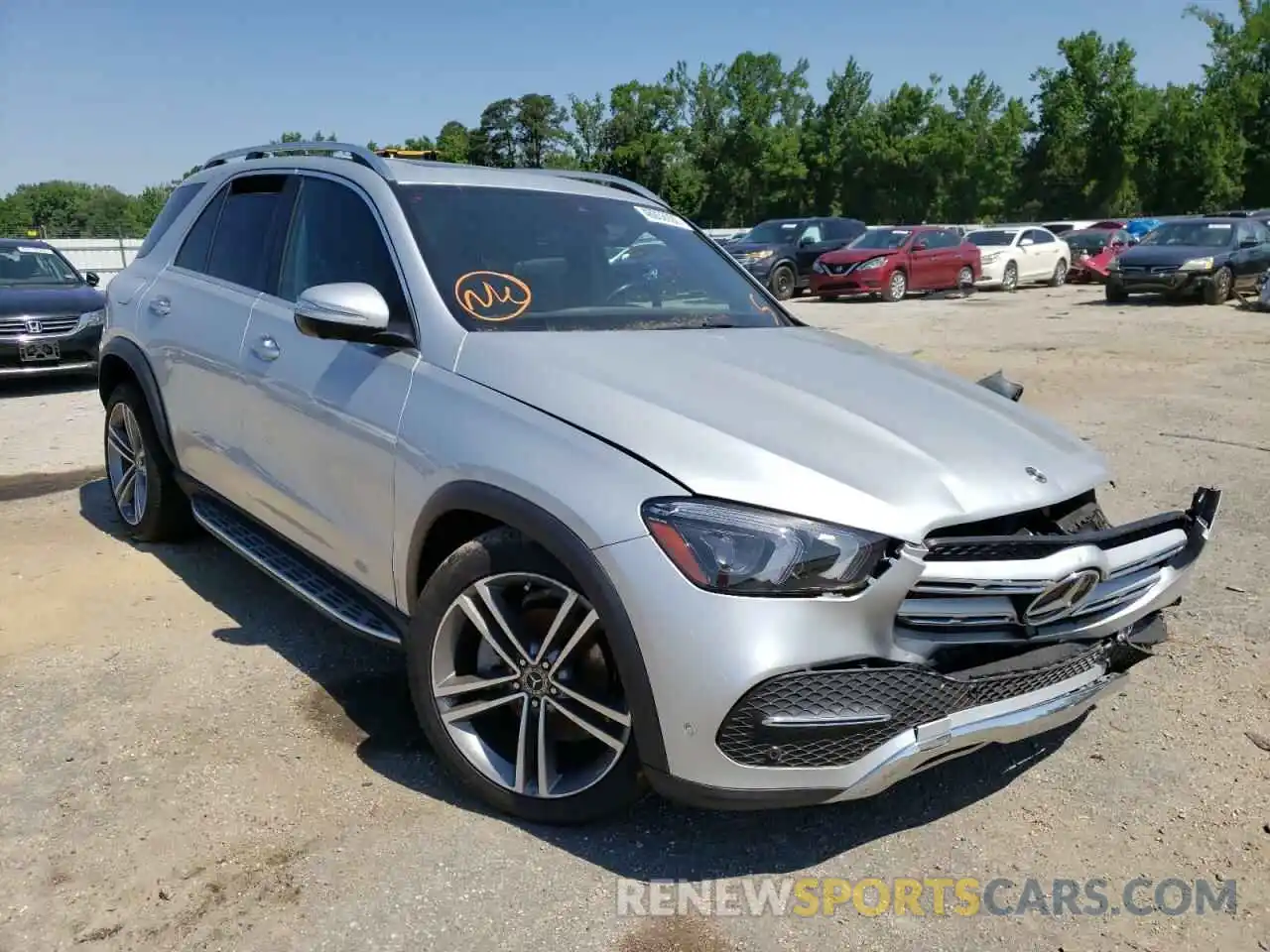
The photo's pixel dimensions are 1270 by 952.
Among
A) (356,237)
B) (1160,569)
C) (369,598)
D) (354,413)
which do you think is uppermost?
(356,237)

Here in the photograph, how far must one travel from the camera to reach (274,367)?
12.8 feet

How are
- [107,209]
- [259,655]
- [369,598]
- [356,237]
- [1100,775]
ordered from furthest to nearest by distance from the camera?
[107,209]
[259,655]
[356,237]
[369,598]
[1100,775]

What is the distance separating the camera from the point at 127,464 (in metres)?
5.48

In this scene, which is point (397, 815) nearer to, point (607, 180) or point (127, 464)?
point (607, 180)

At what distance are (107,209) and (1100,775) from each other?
85.0 metres

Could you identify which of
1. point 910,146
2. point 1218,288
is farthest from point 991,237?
point 910,146

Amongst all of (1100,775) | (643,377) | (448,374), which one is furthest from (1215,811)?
(448,374)

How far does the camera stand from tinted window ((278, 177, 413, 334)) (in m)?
3.54

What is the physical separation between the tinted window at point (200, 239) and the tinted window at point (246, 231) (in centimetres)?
Result: 5

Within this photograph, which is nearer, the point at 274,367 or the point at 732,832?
the point at 732,832

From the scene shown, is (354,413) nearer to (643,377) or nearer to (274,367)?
(274,367)

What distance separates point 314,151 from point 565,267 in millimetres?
1282

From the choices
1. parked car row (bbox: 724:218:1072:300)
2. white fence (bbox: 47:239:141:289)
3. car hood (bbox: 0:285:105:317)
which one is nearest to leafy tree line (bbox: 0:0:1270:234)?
white fence (bbox: 47:239:141:289)

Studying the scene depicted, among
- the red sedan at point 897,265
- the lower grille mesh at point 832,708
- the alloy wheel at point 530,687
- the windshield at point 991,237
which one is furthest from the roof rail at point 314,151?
the windshield at point 991,237
